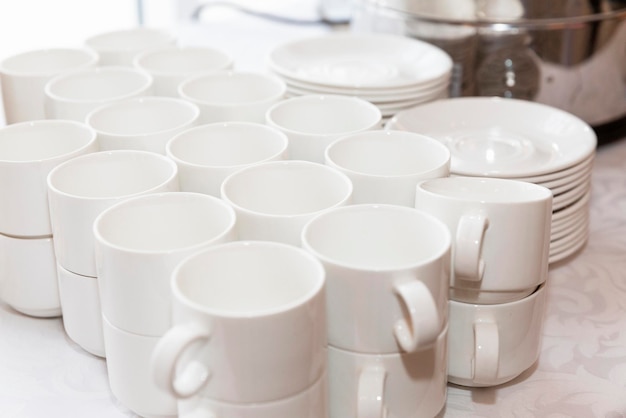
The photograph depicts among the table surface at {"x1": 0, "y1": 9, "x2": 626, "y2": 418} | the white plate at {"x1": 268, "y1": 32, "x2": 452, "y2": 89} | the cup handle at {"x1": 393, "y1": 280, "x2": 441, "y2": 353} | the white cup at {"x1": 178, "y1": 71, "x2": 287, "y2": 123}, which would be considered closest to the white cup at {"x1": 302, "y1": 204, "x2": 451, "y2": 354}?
the cup handle at {"x1": 393, "y1": 280, "x2": 441, "y2": 353}

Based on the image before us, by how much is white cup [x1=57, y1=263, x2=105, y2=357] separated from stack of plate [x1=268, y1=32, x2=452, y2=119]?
12.1 inches

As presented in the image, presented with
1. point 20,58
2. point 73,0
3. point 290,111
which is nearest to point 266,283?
point 290,111

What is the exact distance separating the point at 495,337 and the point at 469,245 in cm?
7

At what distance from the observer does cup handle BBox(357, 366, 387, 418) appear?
18.2 inches

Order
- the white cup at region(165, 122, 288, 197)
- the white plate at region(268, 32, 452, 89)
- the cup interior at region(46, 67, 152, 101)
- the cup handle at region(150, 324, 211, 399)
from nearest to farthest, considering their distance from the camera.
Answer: the cup handle at region(150, 324, 211, 399) → the white cup at region(165, 122, 288, 197) → the cup interior at region(46, 67, 152, 101) → the white plate at region(268, 32, 452, 89)

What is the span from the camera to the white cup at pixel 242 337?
0.41 meters

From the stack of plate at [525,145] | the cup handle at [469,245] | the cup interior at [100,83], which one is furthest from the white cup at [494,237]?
the cup interior at [100,83]

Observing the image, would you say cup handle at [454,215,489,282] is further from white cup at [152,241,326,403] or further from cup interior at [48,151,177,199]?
cup interior at [48,151,177,199]

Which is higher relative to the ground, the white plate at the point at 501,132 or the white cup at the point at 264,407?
the white plate at the point at 501,132

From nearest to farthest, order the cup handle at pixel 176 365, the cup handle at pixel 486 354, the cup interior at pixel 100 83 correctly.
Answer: the cup handle at pixel 176 365
the cup handle at pixel 486 354
the cup interior at pixel 100 83

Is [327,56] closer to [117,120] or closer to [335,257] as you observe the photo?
[117,120]

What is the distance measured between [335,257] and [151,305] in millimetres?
119

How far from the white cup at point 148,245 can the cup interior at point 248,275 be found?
0.01 m

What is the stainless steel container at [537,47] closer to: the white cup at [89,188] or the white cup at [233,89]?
the white cup at [233,89]
